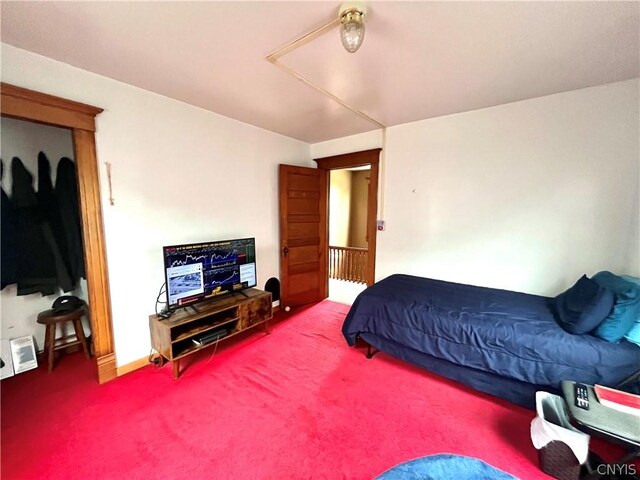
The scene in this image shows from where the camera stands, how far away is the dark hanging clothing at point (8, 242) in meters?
2.00

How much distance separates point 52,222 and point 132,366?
4.91 ft

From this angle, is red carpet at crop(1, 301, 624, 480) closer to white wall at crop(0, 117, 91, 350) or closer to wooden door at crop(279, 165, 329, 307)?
white wall at crop(0, 117, 91, 350)

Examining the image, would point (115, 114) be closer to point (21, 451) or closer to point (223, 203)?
point (223, 203)

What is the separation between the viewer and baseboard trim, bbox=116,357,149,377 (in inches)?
84.9

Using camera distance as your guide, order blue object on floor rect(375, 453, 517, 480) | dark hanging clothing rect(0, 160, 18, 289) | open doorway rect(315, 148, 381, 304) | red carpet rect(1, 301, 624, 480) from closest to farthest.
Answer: blue object on floor rect(375, 453, 517, 480) < red carpet rect(1, 301, 624, 480) < dark hanging clothing rect(0, 160, 18, 289) < open doorway rect(315, 148, 381, 304)

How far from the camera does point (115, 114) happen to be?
80.0 inches

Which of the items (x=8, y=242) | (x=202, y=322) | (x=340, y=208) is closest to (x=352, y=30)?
(x=202, y=322)

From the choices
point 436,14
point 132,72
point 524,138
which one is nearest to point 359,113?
point 436,14

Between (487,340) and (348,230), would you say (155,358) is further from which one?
(348,230)

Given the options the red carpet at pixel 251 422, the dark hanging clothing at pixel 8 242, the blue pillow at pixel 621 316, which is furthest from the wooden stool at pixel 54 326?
the blue pillow at pixel 621 316

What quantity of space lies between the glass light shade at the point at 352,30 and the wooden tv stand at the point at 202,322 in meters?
2.30

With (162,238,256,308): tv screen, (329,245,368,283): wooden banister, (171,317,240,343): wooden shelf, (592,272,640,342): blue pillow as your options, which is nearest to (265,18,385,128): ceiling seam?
(162,238,256,308): tv screen

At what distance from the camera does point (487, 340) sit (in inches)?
70.8

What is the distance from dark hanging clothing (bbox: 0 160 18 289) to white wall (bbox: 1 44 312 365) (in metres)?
0.77
